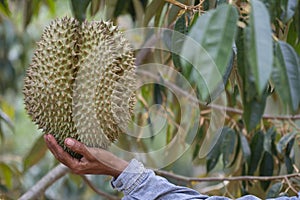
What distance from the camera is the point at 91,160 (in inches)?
45.8

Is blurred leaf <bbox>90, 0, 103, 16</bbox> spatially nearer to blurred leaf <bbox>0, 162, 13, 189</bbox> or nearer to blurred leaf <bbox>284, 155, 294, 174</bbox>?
blurred leaf <bbox>284, 155, 294, 174</bbox>

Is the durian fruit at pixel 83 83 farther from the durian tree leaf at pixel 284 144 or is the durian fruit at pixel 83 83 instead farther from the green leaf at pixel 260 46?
the durian tree leaf at pixel 284 144

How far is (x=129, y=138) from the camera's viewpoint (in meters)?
1.95

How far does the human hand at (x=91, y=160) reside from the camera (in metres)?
1.16

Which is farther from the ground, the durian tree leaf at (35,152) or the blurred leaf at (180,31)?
the blurred leaf at (180,31)

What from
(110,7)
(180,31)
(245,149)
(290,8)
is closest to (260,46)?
(290,8)

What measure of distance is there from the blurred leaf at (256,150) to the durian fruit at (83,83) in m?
0.71

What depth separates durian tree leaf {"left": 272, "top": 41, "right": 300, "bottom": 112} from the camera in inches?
33.6

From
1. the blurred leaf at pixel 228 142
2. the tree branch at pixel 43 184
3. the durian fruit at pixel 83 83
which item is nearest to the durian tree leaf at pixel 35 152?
the tree branch at pixel 43 184

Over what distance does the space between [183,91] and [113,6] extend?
526 mm

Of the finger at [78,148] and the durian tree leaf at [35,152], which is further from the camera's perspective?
the durian tree leaf at [35,152]

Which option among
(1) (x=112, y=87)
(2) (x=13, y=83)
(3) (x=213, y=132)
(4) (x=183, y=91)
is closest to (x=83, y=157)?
(1) (x=112, y=87)

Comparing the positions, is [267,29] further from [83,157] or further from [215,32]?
[83,157]

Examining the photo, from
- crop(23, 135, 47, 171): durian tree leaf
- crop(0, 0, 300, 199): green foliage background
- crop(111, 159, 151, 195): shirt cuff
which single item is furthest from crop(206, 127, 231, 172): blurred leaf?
crop(111, 159, 151, 195): shirt cuff
